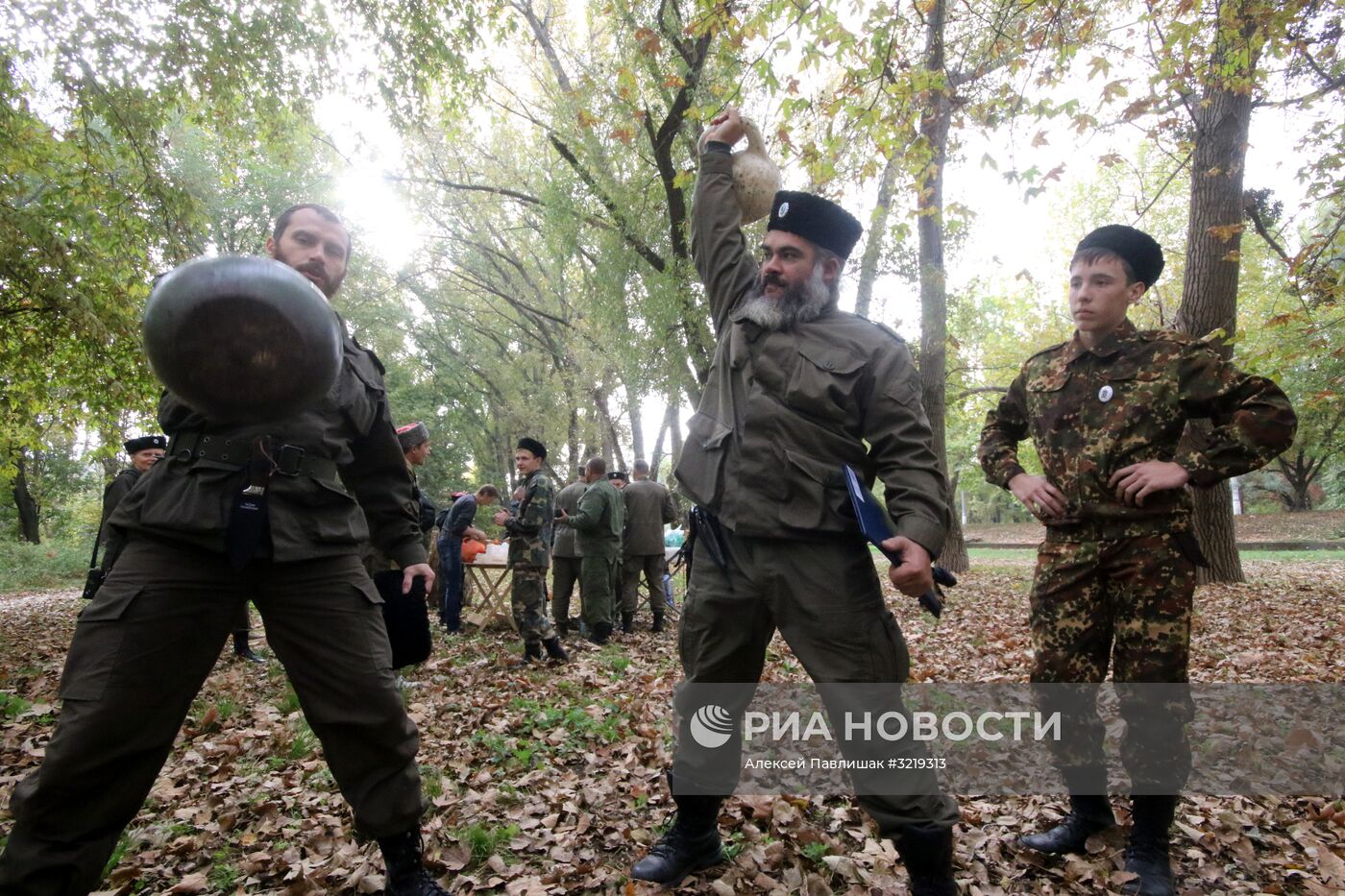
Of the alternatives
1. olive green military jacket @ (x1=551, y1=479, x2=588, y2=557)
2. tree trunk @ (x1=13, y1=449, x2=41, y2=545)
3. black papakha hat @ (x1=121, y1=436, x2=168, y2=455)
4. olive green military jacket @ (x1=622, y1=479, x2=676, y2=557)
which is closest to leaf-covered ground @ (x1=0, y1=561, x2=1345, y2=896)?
black papakha hat @ (x1=121, y1=436, x2=168, y2=455)

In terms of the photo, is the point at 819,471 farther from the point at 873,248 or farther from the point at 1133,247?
the point at 873,248

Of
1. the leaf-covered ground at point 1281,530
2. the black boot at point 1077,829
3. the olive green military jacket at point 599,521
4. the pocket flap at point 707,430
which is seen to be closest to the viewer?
the pocket flap at point 707,430

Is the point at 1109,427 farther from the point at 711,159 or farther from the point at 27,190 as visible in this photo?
the point at 27,190

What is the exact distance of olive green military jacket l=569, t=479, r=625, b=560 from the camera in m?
8.18

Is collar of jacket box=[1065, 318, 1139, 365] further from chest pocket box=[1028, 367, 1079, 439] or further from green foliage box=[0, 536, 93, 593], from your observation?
green foliage box=[0, 536, 93, 593]

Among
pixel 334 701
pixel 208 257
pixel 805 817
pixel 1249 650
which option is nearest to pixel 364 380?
pixel 208 257

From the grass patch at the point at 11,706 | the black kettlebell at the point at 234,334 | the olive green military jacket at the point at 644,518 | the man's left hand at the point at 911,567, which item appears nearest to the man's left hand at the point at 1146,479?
the man's left hand at the point at 911,567

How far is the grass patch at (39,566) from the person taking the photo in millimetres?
20109

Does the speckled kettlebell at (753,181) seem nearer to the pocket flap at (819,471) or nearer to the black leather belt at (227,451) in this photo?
the pocket flap at (819,471)

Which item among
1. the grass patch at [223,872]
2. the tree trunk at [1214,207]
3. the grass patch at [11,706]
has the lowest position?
the grass patch at [11,706]

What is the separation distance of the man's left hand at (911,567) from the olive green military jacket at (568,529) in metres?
6.55

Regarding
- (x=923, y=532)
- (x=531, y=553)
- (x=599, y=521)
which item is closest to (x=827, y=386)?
(x=923, y=532)

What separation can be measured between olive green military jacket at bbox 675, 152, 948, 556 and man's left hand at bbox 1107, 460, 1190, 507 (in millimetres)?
764

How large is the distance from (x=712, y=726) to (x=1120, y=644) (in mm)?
1524
